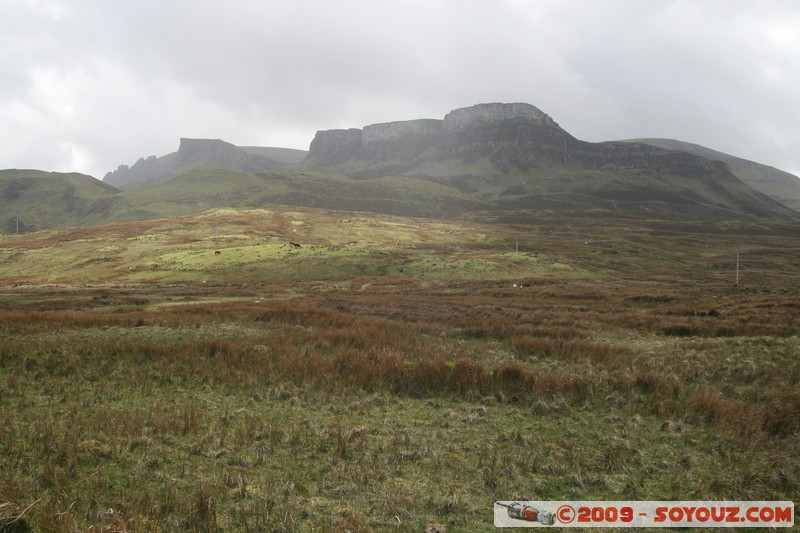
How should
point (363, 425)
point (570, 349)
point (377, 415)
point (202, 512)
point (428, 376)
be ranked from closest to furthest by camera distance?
point (202, 512) → point (363, 425) → point (377, 415) → point (428, 376) → point (570, 349)

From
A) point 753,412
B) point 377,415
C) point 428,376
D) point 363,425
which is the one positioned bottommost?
point 377,415

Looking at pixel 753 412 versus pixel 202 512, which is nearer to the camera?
pixel 202 512

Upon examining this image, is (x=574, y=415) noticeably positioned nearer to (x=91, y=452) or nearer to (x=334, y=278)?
(x=91, y=452)

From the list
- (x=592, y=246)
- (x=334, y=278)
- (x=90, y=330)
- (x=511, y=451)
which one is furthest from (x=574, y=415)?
(x=592, y=246)

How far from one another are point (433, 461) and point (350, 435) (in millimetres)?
2198

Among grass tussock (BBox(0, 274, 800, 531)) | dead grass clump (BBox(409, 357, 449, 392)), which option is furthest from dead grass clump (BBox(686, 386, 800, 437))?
dead grass clump (BBox(409, 357, 449, 392))

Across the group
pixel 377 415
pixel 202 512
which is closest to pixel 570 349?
pixel 377 415

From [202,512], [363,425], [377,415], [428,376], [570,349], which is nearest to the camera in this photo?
[202,512]

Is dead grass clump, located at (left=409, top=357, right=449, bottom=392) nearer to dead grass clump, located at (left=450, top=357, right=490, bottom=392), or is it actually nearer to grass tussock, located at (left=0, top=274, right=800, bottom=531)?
grass tussock, located at (left=0, top=274, right=800, bottom=531)

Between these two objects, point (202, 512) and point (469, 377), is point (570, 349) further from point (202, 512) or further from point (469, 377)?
point (202, 512)

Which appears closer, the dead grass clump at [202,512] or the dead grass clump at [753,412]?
the dead grass clump at [202,512]

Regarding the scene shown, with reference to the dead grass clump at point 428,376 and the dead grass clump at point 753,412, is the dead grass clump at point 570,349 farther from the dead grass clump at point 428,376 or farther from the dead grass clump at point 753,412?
the dead grass clump at point 428,376

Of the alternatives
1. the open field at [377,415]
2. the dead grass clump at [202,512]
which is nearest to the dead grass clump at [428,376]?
the open field at [377,415]

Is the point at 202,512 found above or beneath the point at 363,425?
above
